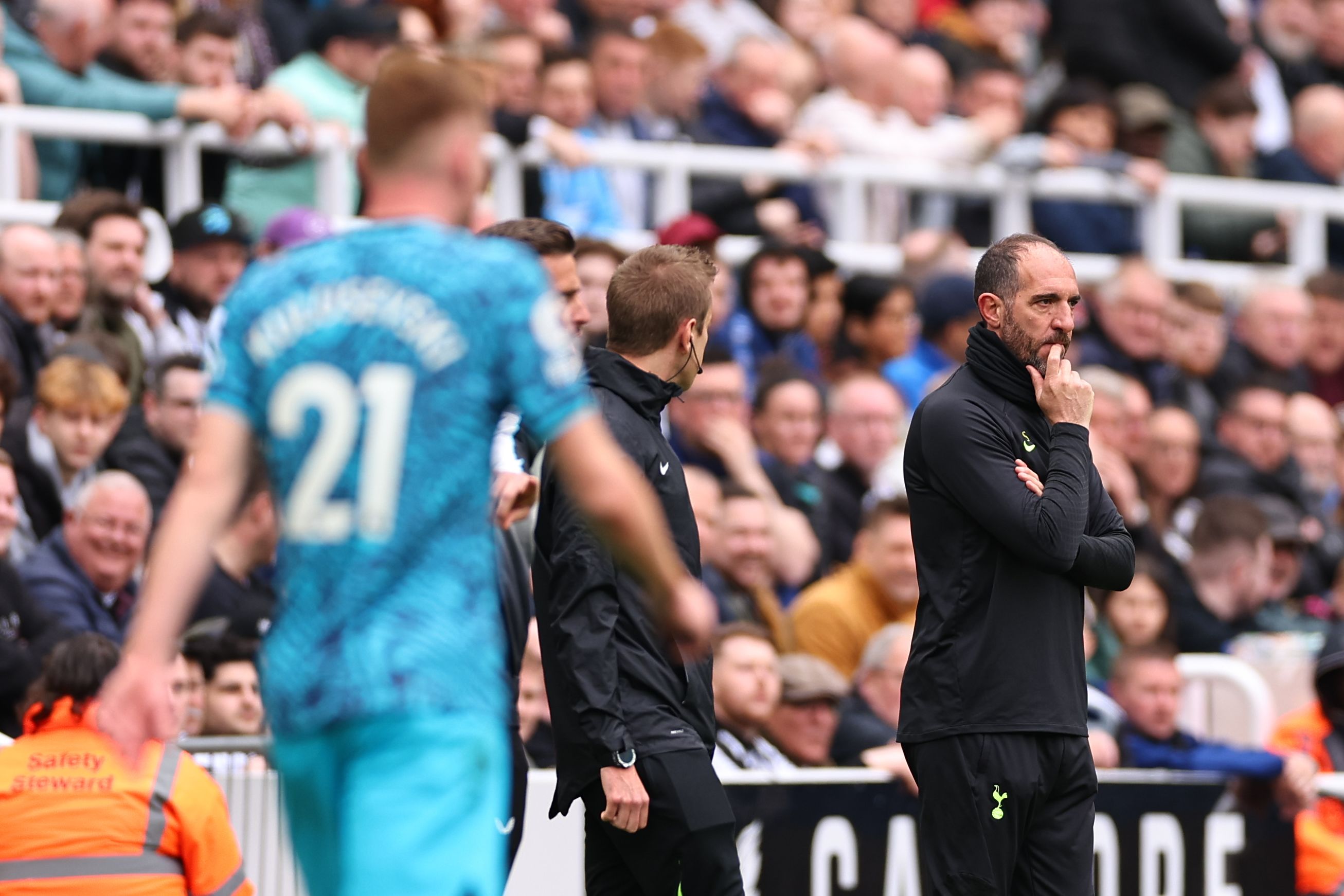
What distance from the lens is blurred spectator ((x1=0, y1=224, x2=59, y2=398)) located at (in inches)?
375

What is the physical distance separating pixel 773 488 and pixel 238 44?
372 cm

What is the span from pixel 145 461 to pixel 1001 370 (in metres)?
4.72

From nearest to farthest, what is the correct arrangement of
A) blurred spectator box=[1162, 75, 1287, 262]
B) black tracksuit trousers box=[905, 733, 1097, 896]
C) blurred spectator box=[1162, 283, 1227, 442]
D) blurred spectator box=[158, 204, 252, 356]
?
black tracksuit trousers box=[905, 733, 1097, 896], blurred spectator box=[158, 204, 252, 356], blurred spectator box=[1162, 283, 1227, 442], blurred spectator box=[1162, 75, 1287, 262]

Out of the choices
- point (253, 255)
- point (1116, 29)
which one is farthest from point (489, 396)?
point (1116, 29)

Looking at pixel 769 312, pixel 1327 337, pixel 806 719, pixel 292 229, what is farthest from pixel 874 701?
pixel 1327 337

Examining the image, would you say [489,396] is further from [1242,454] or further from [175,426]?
[1242,454]

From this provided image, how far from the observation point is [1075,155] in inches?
568

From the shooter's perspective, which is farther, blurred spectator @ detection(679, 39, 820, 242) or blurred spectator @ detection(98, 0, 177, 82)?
blurred spectator @ detection(679, 39, 820, 242)

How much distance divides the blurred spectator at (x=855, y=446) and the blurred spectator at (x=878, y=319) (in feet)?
3.36

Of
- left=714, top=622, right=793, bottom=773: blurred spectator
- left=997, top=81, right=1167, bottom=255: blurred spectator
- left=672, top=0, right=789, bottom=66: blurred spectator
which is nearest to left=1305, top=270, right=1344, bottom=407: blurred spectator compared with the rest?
left=997, top=81, right=1167, bottom=255: blurred spectator

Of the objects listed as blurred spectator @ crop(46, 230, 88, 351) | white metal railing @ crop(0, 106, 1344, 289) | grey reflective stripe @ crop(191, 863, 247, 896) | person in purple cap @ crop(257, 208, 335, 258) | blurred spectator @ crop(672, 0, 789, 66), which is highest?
blurred spectator @ crop(672, 0, 789, 66)

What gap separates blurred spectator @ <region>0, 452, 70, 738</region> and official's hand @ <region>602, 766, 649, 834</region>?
3172mm

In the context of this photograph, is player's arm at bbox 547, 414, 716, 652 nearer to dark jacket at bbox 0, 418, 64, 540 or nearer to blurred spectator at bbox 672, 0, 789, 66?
dark jacket at bbox 0, 418, 64, 540

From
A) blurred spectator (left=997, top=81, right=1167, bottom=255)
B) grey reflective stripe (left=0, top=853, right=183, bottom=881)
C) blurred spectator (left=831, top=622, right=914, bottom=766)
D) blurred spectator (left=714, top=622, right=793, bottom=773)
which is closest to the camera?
grey reflective stripe (left=0, top=853, right=183, bottom=881)
